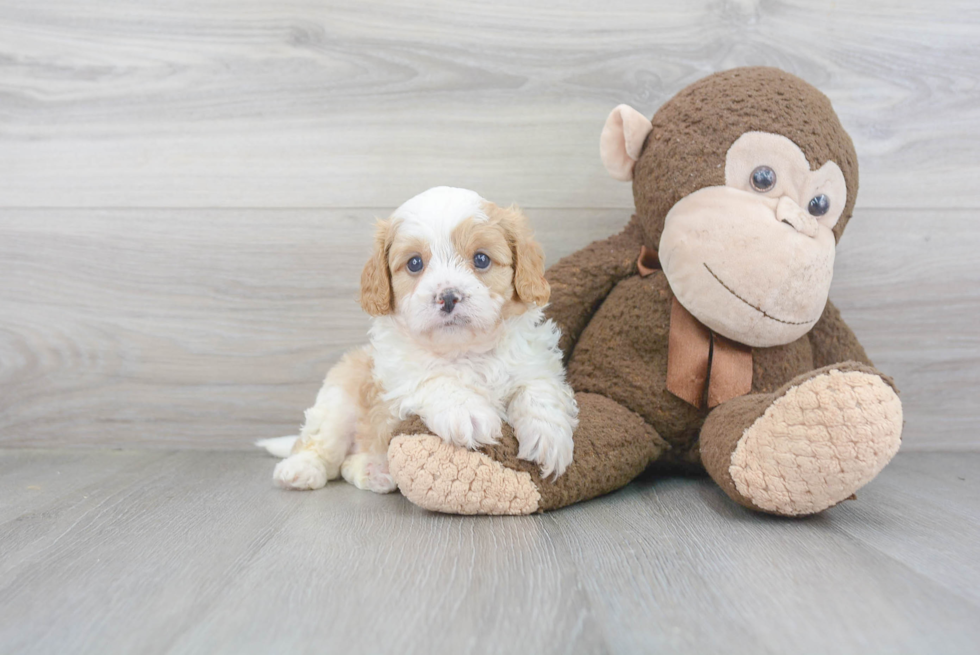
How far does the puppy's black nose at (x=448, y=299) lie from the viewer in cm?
114

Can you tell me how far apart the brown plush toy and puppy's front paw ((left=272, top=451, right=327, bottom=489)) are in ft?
1.02

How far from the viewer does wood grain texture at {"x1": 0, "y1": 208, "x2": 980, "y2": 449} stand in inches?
66.1

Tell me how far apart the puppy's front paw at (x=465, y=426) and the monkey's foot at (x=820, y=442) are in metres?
0.41

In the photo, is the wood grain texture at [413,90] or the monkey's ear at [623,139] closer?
the monkey's ear at [623,139]

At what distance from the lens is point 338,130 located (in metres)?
1.67

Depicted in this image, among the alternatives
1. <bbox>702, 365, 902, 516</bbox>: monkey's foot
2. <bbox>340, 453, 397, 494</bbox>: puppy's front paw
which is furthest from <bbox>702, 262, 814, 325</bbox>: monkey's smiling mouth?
<bbox>340, 453, 397, 494</bbox>: puppy's front paw

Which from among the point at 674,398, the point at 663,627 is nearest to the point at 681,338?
the point at 674,398

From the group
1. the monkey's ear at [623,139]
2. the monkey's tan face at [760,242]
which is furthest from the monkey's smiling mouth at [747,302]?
the monkey's ear at [623,139]

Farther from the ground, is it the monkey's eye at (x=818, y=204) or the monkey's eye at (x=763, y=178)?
the monkey's eye at (x=763, y=178)

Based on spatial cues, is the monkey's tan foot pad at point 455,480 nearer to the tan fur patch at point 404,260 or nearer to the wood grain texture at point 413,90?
the tan fur patch at point 404,260

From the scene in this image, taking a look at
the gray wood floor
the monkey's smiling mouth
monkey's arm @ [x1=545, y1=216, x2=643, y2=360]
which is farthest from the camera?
monkey's arm @ [x1=545, y1=216, x2=643, y2=360]

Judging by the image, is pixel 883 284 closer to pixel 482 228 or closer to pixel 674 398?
pixel 674 398

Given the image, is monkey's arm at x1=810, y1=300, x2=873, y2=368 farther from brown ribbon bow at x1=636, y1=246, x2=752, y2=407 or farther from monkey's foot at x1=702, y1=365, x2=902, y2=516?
monkey's foot at x1=702, y1=365, x2=902, y2=516

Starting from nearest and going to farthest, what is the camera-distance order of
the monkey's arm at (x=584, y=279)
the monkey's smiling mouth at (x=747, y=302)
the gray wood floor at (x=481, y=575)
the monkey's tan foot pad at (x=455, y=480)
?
the gray wood floor at (x=481, y=575) → the monkey's tan foot pad at (x=455, y=480) → the monkey's smiling mouth at (x=747, y=302) → the monkey's arm at (x=584, y=279)
